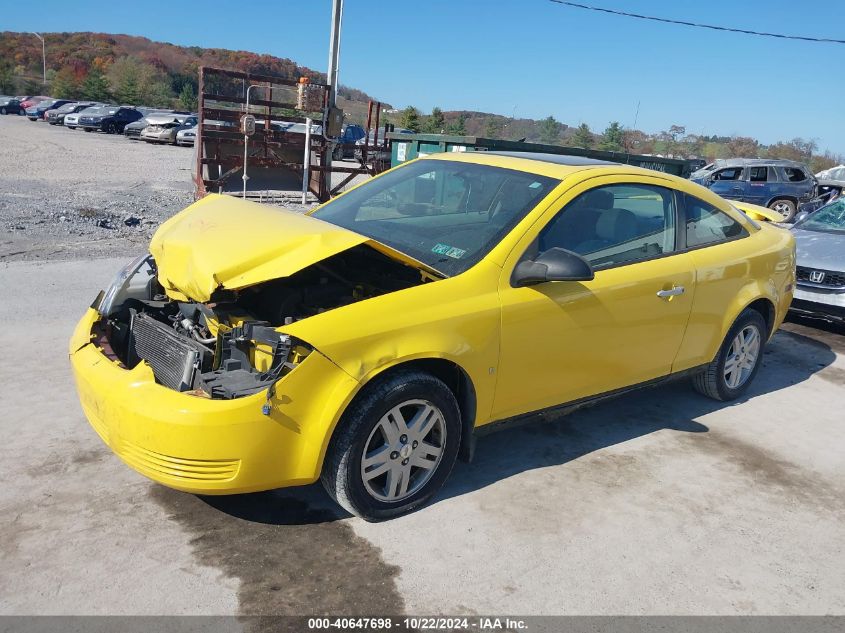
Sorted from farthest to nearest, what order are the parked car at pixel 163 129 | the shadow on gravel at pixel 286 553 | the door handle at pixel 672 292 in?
the parked car at pixel 163 129, the door handle at pixel 672 292, the shadow on gravel at pixel 286 553

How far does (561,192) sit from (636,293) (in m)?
0.76

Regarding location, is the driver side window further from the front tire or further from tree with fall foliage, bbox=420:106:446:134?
tree with fall foliage, bbox=420:106:446:134

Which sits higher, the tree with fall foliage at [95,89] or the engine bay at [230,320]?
the tree with fall foliage at [95,89]

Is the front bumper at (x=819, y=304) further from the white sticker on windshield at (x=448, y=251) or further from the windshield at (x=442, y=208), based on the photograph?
the white sticker on windshield at (x=448, y=251)

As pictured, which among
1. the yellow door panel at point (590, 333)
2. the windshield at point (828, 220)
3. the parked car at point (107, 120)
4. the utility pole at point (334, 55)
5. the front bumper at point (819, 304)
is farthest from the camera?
the parked car at point (107, 120)

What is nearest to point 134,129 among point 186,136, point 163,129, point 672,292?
point 163,129

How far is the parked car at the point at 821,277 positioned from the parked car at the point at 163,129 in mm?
29755

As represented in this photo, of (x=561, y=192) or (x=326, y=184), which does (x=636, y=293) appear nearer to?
(x=561, y=192)

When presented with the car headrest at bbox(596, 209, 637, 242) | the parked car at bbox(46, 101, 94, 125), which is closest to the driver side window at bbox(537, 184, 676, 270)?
the car headrest at bbox(596, 209, 637, 242)

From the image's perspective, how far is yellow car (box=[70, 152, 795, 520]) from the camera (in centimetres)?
297

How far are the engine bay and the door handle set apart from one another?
156cm

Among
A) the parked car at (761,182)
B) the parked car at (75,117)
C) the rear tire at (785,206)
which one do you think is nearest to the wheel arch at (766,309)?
the parked car at (761,182)

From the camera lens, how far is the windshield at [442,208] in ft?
12.1

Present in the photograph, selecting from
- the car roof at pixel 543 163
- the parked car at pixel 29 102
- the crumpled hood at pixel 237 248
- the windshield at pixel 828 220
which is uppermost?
the parked car at pixel 29 102
